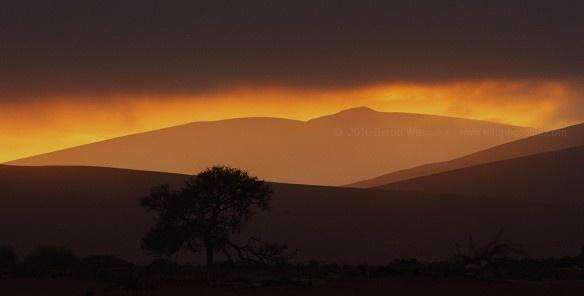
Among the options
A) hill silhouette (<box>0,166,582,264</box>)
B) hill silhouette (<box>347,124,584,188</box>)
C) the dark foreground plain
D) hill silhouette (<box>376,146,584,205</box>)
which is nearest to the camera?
the dark foreground plain

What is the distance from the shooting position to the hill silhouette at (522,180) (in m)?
72.4

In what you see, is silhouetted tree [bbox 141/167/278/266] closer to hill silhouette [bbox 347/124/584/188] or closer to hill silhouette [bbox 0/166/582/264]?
hill silhouette [bbox 0/166/582/264]

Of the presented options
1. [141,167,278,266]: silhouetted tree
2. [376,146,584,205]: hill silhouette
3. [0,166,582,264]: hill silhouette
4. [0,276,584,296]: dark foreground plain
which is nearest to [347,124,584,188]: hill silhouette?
[376,146,584,205]: hill silhouette

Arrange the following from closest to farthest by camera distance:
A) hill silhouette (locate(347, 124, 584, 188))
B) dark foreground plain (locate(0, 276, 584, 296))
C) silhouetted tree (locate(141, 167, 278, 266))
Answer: dark foreground plain (locate(0, 276, 584, 296)) < silhouetted tree (locate(141, 167, 278, 266)) < hill silhouette (locate(347, 124, 584, 188))

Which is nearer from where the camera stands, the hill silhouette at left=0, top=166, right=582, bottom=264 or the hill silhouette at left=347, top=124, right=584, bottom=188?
the hill silhouette at left=0, top=166, right=582, bottom=264

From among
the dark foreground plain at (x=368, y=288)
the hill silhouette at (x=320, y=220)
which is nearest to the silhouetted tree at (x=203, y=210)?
the dark foreground plain at (x=368, y=288)

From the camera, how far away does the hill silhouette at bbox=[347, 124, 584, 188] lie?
123 m

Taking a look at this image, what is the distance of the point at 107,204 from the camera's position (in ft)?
194

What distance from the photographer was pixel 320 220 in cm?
5500

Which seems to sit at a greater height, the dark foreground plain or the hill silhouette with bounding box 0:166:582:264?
the hill silhouette with bounding box 0:166:582:264

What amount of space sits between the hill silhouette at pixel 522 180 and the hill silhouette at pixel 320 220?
1096cm

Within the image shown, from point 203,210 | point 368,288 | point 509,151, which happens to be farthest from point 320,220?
point 509,151

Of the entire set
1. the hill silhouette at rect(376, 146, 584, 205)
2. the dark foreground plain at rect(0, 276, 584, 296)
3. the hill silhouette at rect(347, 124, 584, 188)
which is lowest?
the dark foreground plain at rect(0, 276, 584, 296)

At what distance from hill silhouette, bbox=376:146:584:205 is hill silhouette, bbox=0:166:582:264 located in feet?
36.0
